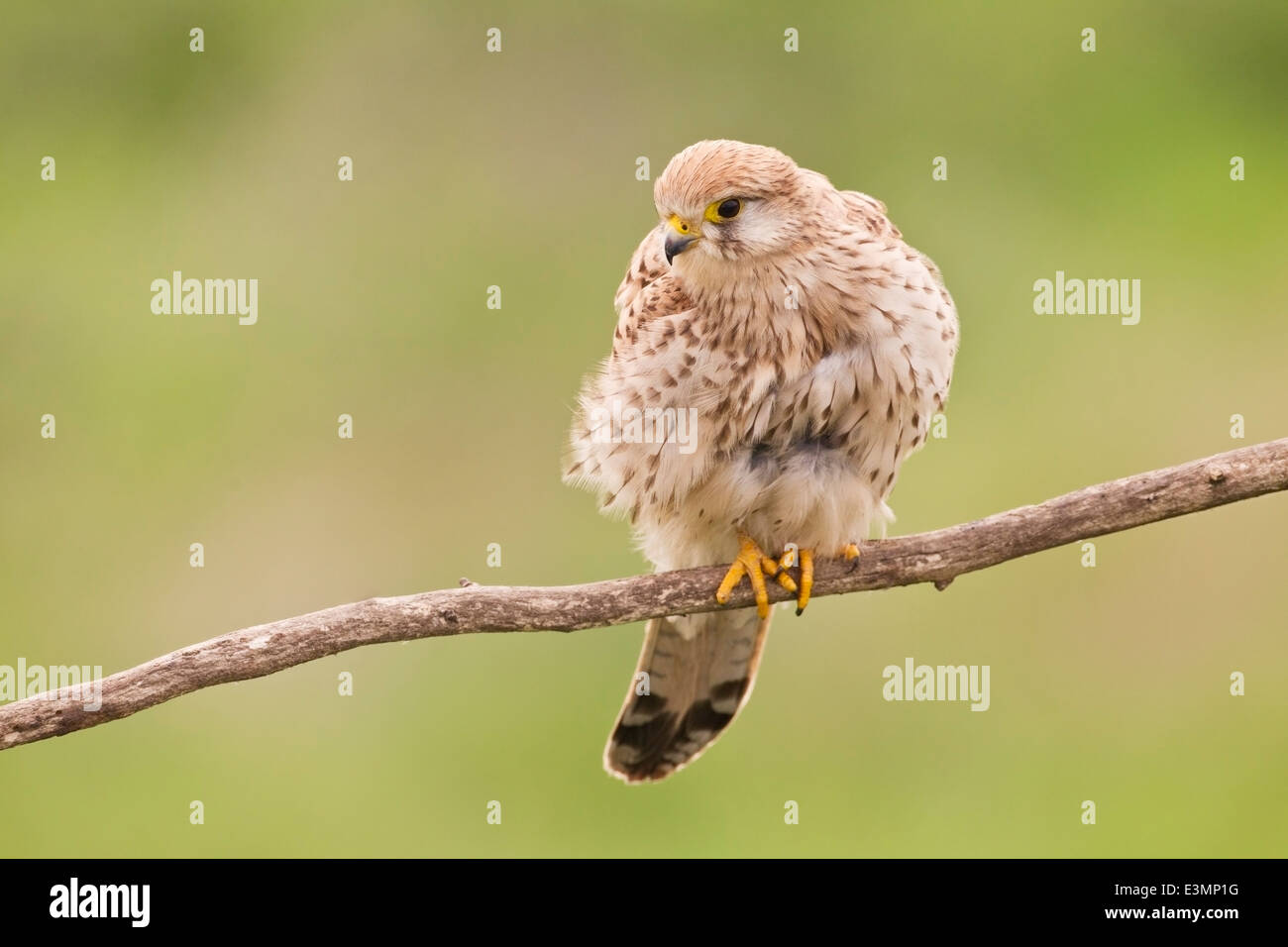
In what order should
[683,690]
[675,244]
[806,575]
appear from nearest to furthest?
[675,244] < [806,575] < [683,690]

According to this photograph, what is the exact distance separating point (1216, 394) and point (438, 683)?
344 cm

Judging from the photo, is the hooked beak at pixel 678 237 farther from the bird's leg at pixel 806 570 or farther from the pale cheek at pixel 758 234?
the bird's leg at pixel 806 570

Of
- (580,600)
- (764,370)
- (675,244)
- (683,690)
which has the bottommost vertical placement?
(683,690)

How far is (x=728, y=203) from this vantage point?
3609 mm

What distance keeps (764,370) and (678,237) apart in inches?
13.7

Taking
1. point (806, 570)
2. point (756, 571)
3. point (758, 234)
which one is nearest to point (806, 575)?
point (806, 570)

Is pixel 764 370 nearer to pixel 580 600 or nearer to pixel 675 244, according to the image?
pixel 675 244

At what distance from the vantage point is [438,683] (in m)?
6.52

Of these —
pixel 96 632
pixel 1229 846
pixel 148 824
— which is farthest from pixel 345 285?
pixel 1229 846

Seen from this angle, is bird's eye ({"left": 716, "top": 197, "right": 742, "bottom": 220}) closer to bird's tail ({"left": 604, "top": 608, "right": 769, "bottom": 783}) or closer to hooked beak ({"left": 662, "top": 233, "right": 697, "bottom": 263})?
hooked beak ({"left": 662, "top": 233, "right": 697, "bottom": 263})

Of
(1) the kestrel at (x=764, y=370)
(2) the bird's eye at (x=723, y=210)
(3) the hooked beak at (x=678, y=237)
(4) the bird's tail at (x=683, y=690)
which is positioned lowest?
(4) the bird's tail at (x=683, y=690)

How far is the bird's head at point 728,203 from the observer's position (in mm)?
3578

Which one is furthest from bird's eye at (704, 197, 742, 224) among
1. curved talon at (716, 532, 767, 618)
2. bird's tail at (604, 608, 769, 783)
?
bird's tail at (604, 608, 769, 783)

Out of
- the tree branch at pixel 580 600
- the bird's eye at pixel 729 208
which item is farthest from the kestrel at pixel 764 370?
the tree branch at pixel 580 600
